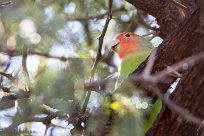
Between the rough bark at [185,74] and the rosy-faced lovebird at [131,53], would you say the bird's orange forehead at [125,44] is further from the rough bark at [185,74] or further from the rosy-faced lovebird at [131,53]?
the rough bark at [185,74]

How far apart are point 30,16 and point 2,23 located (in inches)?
4.9

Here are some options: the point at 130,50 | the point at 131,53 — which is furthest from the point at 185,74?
the point at 130,50

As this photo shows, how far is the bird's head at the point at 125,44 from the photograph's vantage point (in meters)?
3.31

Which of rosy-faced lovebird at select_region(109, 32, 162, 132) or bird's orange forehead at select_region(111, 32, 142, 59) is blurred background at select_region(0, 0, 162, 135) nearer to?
rosy-faced lovebird at select_region(109, 32, 162, 132)

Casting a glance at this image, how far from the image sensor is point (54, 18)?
1.75 m

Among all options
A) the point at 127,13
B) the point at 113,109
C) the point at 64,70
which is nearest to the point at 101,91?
the point at 113,109

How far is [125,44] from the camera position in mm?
3338

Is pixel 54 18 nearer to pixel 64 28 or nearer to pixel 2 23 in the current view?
pixel 64 28

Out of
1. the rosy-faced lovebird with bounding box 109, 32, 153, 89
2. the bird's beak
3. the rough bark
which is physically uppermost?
the rough bark

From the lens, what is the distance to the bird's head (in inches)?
130

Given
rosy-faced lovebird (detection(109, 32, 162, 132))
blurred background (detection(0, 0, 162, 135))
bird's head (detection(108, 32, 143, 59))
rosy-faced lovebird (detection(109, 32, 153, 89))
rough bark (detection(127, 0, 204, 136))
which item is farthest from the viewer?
bird's head (detection(108, 32, 143, 59))

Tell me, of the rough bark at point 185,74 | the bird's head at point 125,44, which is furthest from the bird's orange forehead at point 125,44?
the rough bark at point 185,74

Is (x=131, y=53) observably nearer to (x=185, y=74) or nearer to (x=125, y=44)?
(x=125, y=44)

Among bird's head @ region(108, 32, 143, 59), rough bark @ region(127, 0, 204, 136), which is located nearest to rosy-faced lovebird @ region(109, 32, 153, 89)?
bird's head @ region(108, 32, 143, 59)
